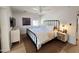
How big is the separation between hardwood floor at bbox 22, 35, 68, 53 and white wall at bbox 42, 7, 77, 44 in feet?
0.71

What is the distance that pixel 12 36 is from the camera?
1837 millimetres

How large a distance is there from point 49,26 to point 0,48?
3.11ft

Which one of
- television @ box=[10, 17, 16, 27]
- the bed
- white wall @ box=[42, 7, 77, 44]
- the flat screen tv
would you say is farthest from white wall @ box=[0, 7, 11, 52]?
white wall @ box=[42, 7, 77, 44]

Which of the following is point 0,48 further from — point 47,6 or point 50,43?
point 47,6

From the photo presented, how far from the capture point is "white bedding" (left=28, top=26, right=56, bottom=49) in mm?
1842

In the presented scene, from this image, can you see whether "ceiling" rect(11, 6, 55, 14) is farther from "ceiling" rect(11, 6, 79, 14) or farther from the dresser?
the dresser

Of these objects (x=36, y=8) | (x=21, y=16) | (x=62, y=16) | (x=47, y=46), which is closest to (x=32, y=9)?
(x=36, y=8)

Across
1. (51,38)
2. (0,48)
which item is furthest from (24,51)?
(51,38)

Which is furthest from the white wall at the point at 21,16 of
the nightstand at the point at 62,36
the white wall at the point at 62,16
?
the nightstand at the point at 62,36

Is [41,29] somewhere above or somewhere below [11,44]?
above

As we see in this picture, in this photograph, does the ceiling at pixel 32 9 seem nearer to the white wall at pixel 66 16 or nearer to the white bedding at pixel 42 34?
the white wall at pixel 66 16

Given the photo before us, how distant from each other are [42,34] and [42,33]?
18 mm

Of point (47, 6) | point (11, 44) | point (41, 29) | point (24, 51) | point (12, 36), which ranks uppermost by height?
point (47, 6)

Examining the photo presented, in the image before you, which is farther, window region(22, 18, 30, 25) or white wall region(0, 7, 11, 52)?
window region(22, 18, 30, 25)
